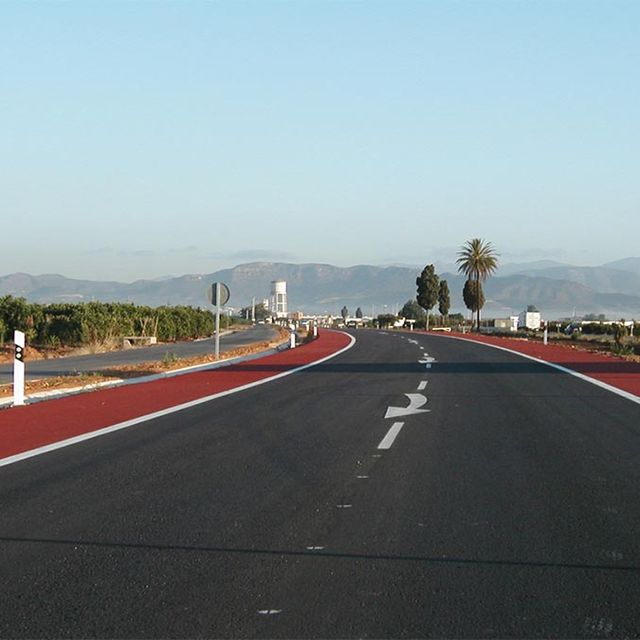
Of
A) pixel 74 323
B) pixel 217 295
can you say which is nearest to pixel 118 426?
pixel 217 295

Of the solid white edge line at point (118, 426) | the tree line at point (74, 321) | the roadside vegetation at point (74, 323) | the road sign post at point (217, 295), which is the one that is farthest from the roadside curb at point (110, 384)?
the tree line at point (74, 321)

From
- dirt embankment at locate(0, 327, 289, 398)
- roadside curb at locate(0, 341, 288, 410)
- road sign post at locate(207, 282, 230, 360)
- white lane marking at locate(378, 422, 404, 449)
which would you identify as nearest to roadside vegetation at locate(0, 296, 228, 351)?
road sign post at locate(207, 282, 230, 360)

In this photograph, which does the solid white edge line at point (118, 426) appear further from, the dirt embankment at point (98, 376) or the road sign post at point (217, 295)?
the road sign post at point (217, 295)

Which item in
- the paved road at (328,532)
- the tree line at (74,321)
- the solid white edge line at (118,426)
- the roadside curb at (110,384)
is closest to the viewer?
the paved road at (328,532)

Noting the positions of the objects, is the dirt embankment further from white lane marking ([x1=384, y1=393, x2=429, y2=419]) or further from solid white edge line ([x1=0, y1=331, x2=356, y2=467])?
white lane marking ([x1=384, y1=393, x2=429, y2=419])

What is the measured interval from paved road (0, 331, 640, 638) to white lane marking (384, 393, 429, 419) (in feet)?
3.85

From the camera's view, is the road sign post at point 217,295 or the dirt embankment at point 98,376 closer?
the dirt embankment at point 98,376

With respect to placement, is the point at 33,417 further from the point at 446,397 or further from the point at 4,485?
the point at 446,397

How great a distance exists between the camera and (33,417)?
591 inches

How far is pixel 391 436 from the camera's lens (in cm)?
1254

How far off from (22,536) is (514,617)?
149 inches

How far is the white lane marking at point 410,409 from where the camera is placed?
15102 mm

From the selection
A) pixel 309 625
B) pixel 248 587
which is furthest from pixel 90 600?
pixel 309 625

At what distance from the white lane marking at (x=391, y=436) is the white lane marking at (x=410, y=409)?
3.83 feet
